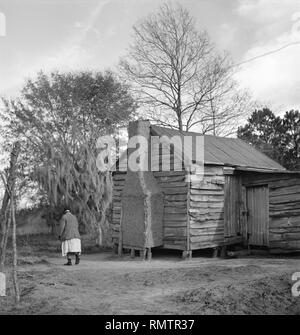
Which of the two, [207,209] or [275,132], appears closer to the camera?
[207,209]

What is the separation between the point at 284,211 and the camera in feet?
54.0

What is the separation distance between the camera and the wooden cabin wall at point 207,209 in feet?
53.8

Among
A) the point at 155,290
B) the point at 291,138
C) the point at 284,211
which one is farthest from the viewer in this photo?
the point at 291,138

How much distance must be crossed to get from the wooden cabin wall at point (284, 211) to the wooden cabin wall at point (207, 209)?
5.81ft

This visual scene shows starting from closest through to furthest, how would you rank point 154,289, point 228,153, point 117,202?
point 154,289 < point 117,202 < point 228,153

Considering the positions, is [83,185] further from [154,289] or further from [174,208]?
[154,289]

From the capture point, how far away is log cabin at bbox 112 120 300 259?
53.7 feet

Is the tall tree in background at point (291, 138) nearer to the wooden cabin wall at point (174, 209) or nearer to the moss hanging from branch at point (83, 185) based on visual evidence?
the moss hanging from branch at point (83, 185)

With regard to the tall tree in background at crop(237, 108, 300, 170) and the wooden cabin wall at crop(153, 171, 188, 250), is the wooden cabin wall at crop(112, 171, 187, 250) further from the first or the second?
the tall tree in background at crop(237, 108, 300, 170)

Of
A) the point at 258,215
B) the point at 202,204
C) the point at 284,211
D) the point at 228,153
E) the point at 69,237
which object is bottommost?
the point at 69,237

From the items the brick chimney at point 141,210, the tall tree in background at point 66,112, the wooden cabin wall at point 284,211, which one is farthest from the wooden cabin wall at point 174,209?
the tall tree in background at point 66,112

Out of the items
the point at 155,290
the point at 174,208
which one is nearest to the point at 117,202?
the point at 174,208

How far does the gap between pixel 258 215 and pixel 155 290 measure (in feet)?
27.7
